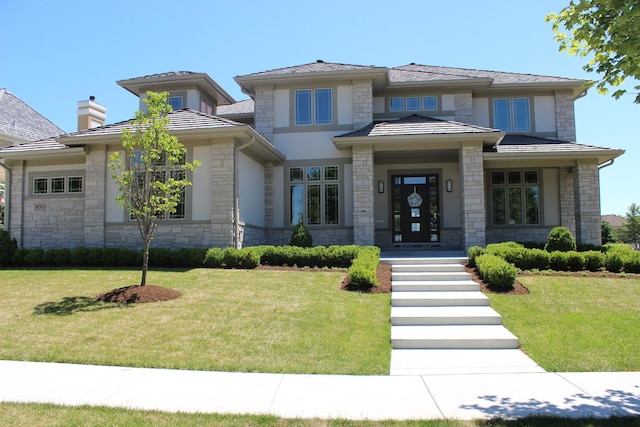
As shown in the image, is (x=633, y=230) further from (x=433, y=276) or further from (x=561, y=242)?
(x=433, y=276)

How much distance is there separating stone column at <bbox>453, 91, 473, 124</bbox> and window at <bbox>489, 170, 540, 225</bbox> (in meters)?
2.27

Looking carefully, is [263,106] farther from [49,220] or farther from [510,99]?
[510,99]

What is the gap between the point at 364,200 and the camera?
1486 centimetres

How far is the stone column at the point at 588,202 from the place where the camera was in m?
15.6

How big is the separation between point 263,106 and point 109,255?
285 inches

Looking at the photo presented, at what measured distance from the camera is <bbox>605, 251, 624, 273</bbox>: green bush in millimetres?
11773

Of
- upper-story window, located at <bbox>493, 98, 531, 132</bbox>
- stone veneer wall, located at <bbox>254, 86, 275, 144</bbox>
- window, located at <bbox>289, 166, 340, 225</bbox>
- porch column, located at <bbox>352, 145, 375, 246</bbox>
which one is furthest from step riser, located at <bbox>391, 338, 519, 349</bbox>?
upper-story window, located at <bbox>493, 98, 531, 132</bbox>

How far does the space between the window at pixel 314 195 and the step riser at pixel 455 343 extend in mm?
9062

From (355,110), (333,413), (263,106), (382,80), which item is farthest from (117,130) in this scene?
(333,413)

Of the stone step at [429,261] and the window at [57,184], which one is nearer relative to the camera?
the stone step at [429,261]

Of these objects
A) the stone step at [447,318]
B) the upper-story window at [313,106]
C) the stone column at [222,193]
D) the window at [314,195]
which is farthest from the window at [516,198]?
the stone column at [222,193]

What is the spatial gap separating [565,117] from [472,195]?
20.3 ft

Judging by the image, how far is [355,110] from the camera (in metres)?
16.3

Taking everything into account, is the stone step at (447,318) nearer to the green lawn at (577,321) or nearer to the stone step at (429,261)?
the green lawn at (577,321)
